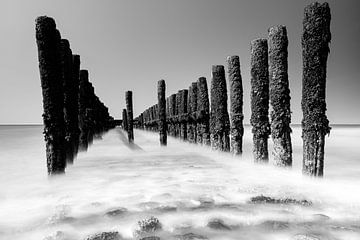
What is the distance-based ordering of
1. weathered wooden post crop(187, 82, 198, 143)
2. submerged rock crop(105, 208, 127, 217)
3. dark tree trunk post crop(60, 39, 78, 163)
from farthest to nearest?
weathered wooden post crop(187, 82, 198, 143) → dark tree trunk post crop(60, 39, 78, 163) → submerged rock crop(105, 208, 127, 217)

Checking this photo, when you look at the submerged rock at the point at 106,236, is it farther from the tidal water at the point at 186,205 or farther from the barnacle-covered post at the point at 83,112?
the barnacle-covered post at the point at 83,112

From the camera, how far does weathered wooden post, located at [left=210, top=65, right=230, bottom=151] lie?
8.22 m

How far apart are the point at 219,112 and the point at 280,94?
8.69 ft

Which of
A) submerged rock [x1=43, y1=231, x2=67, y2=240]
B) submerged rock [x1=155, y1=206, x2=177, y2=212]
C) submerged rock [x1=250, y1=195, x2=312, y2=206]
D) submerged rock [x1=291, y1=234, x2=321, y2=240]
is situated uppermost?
submerged rock [x1=155, y1=206, x2=177, y2=212]

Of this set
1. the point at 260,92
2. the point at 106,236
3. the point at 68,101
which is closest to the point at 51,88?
the point at 68,101

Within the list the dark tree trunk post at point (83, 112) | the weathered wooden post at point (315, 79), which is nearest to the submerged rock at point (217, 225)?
the weathered wooden post at point (315, 79)

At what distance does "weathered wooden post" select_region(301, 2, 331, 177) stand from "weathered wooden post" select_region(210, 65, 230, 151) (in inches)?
129

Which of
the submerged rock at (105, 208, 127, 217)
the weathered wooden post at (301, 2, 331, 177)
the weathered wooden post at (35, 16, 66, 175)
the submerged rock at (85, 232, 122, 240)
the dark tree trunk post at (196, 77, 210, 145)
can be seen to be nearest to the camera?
the submerged rock at (85, 232, 122, 240)

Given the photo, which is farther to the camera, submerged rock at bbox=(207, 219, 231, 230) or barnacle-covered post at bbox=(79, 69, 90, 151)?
barnacle-covered post at bbox=(79, 69, 90, 151)

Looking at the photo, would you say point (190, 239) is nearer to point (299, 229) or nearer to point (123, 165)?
point (299, 229)

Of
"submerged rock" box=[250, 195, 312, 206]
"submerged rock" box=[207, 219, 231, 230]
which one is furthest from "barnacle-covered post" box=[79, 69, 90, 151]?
"submerged rock" box=[207, 219, 231, 230]

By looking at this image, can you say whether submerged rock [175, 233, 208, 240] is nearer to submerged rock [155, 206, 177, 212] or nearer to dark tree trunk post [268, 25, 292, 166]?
submerged rock [155, 206, 177, 212]

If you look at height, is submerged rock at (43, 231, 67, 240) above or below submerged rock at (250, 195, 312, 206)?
above

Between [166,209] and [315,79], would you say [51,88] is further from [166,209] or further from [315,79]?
[315,79]
